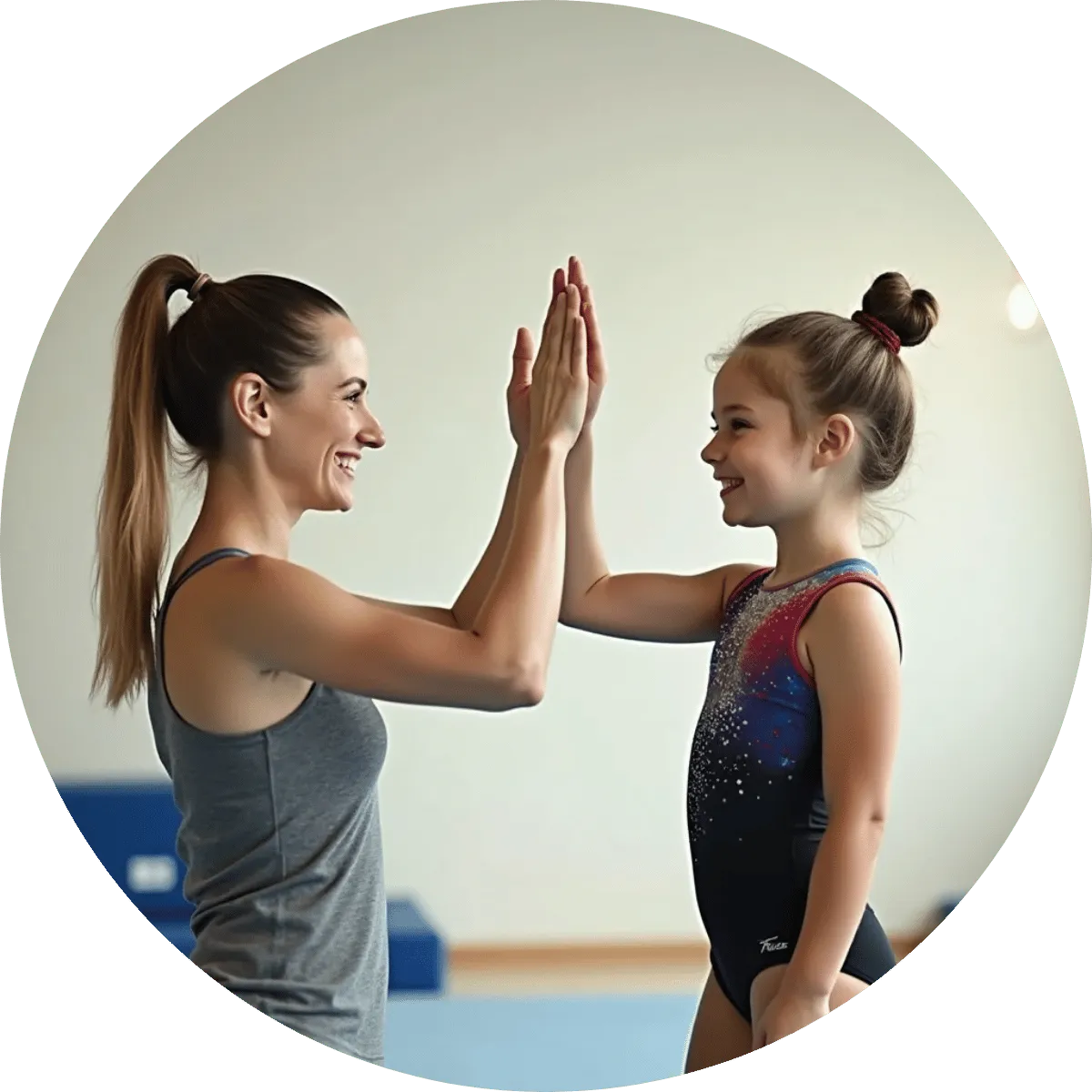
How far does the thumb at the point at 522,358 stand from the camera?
270cm

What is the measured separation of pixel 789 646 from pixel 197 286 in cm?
106

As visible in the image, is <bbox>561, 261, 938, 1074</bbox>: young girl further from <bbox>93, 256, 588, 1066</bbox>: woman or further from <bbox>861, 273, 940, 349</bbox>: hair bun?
<bbox>93, 256, 588, 1066</bbox>: woman

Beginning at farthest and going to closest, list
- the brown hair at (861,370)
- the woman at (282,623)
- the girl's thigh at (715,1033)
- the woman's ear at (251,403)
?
the girl's thigh at (715,1033)
the brown hair at (861,370)
the woman's ear at (251,403)
the woman at (282,623)

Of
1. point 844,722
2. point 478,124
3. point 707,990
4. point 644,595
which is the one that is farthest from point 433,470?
point 707,990

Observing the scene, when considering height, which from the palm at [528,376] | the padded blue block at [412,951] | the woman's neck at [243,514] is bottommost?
the padded blue block at [412,951]

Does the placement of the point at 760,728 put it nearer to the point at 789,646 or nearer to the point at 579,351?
the point at 789,646

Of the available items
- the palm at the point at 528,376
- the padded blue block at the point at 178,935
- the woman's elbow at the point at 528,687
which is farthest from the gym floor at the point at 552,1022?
the palm at the point at 528,376

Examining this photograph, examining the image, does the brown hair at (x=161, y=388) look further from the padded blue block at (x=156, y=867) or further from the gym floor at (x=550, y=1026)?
the gym floor at (x=550, y=1026)

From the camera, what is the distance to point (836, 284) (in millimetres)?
2734

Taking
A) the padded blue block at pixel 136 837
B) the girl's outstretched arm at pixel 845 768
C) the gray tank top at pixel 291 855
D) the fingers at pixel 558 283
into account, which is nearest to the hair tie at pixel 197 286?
the gray tank top at pixel 291 855

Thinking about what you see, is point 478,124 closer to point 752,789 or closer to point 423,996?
point 752,789

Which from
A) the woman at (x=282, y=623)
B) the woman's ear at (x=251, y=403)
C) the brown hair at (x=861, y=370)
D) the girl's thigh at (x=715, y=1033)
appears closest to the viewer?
the woman at (x=282, y=623)

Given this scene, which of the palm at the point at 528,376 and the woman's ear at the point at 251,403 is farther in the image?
the palm at the point at 528,376

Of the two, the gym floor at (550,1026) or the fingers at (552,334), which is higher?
the fingers at (552,334)
